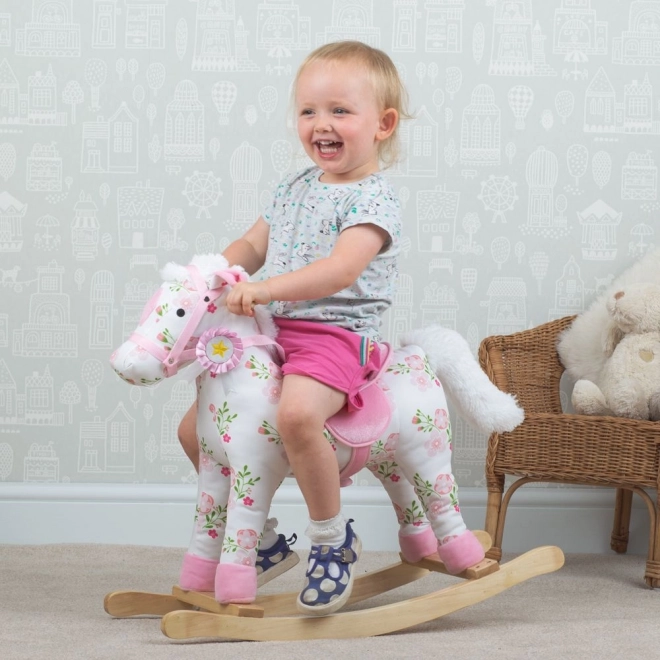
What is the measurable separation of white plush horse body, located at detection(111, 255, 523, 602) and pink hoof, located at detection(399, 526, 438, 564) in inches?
3.2

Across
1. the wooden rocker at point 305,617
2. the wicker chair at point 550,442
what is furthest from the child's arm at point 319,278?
the wicker chair at point 550,442

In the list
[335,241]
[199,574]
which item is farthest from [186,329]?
[199,574]

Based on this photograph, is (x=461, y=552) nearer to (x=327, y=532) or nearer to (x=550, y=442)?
(x=327, y=532)

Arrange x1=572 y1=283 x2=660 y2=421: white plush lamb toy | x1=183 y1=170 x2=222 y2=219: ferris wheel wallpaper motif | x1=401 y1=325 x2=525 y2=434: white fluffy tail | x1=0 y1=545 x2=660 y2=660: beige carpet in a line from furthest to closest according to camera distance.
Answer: x1=183 y1=170 x2=222 y2=219: ferris wheel wallpaper motif → x1=572 y1=283 x2=660 y2=421: white plush lamb toy → x1=401 y1=325 x2=525 y2=434: white fluffy tail → x1=0 y1=545 x2=660 y2=660: beige carpet

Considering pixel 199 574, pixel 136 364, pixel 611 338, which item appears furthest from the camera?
pixel 611 338

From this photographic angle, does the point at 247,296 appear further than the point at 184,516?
No

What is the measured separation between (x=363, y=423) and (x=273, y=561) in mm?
304

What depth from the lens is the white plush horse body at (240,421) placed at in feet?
4.71

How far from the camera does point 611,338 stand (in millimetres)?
2162

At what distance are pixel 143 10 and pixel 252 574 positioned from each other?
1.40 meters

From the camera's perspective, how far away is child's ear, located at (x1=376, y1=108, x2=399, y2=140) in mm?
1594

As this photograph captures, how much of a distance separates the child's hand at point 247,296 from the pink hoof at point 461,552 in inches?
20.1

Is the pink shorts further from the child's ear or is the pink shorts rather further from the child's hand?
the child's ear

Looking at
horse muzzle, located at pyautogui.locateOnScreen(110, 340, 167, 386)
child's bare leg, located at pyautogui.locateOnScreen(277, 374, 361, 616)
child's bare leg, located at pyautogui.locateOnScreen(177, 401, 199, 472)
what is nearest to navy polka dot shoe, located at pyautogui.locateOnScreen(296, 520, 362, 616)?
child's bare leg, located at pyautogui.locateOnScreen(277, 374, 361, 616)
